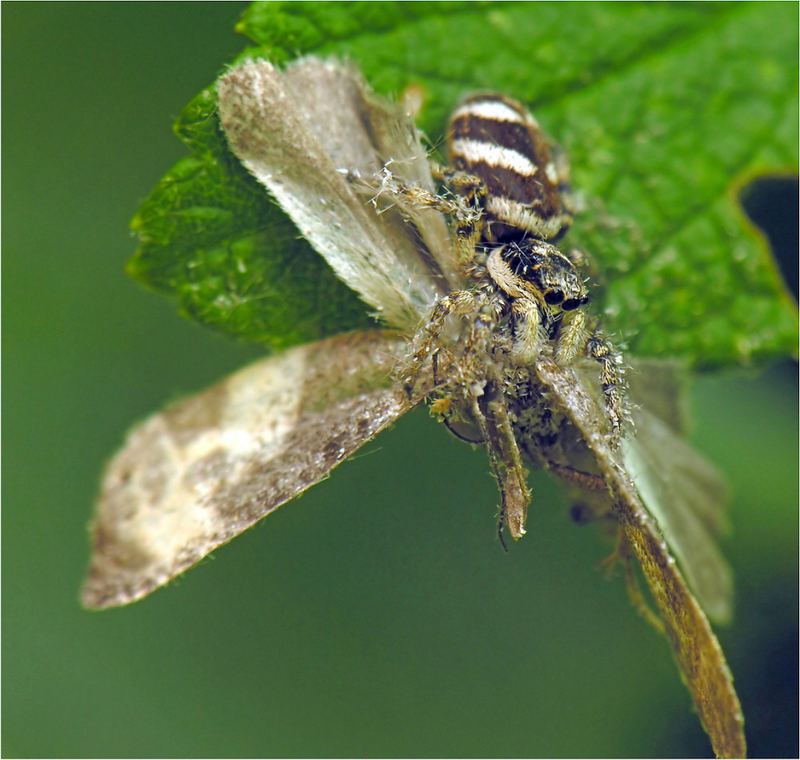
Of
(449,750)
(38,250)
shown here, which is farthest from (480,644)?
(38,250)

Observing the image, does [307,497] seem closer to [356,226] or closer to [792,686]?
[356,226]

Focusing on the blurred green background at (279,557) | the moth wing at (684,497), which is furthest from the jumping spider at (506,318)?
Answer: the blurred green background at (279,557)

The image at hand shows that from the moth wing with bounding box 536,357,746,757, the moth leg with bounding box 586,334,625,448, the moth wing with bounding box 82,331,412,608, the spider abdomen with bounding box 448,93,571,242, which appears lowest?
the moth wing with bounding box 536,357,746,757

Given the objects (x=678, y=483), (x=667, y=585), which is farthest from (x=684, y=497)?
(x=667, y=585)

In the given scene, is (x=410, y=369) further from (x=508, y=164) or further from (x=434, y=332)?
(x=508, y=164)

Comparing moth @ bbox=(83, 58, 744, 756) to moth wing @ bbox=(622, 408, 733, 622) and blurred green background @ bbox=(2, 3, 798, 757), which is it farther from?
blurred green background @ bbox=(2, 3, 798, 757)

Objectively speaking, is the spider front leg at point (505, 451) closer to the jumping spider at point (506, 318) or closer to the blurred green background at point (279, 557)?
the jumping spider at point (506, 318)

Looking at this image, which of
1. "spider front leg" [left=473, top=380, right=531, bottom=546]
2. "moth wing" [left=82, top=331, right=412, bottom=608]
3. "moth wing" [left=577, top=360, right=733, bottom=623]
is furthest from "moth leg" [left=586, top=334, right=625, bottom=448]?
"moth wing" [left=82, top=331, right=412, bottom=608]
